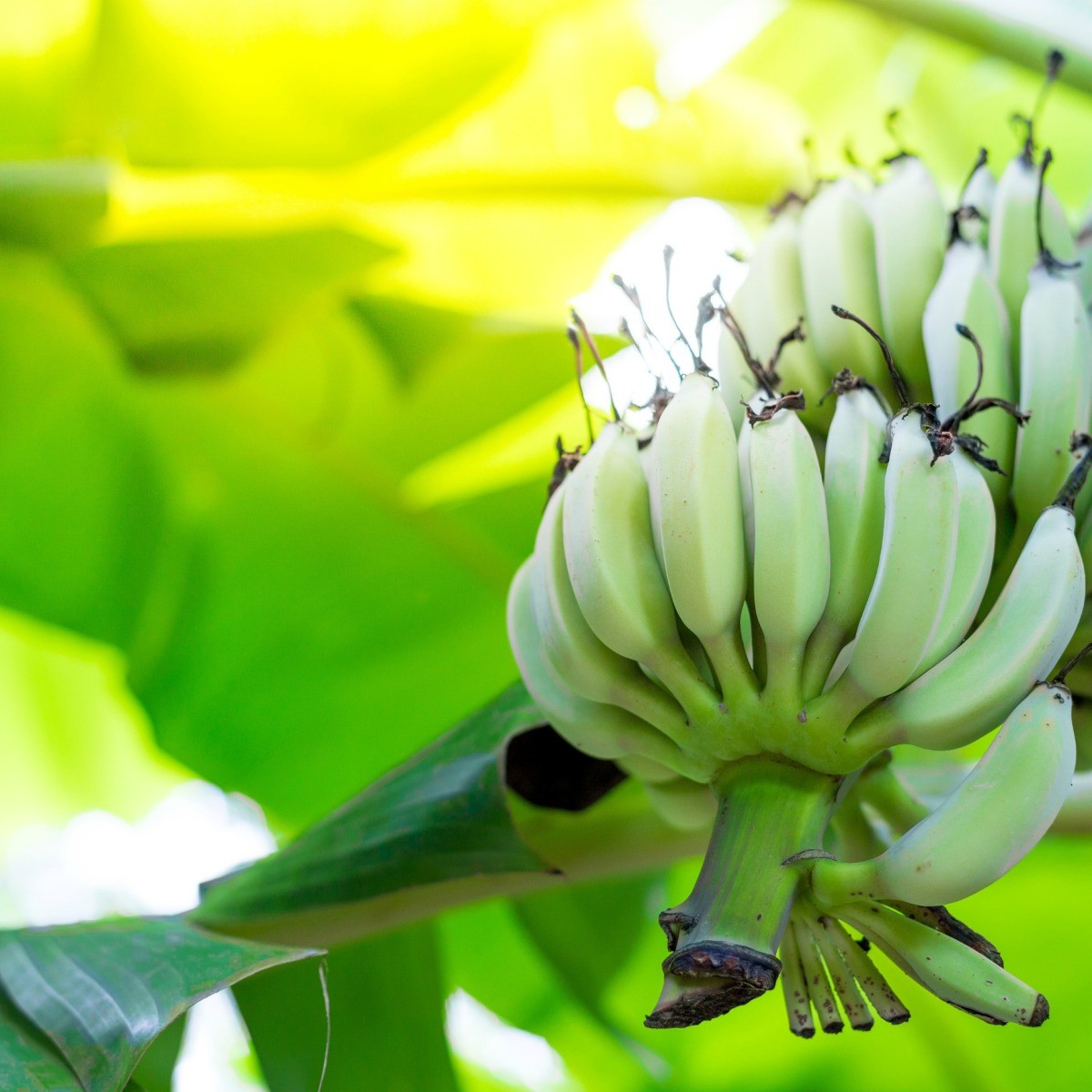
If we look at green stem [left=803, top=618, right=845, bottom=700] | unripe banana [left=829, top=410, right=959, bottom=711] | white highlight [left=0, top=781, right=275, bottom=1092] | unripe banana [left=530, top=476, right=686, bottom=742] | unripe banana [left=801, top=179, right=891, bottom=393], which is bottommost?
white highlight [left=0, top=781, right=275, bottom=1092]

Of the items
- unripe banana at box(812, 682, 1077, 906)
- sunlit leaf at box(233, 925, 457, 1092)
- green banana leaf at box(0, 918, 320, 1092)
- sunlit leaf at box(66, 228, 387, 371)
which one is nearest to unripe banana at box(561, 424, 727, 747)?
unripe banana at box(812, 682, 1077, 906)

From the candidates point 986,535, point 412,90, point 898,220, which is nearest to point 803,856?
point 986,535

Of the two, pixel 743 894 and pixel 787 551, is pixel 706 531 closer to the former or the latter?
pixel 787 551

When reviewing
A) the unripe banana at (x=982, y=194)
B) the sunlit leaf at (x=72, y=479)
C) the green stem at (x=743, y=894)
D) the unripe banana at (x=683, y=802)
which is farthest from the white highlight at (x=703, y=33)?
the green stem at (x=743, y=894)

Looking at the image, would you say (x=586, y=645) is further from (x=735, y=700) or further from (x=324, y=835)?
(x=324, y=835)

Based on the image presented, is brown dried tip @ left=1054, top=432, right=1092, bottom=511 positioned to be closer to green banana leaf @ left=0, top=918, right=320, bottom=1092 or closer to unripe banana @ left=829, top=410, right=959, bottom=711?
Result: unripe banana @ left=829, top=410, right=959, bottom=711

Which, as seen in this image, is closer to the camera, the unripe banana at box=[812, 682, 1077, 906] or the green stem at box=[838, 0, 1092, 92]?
the unripe banana at box=[812, 682, 1077, 906]

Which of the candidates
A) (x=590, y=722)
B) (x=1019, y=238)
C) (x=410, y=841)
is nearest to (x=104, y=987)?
(x=410, y=841)
